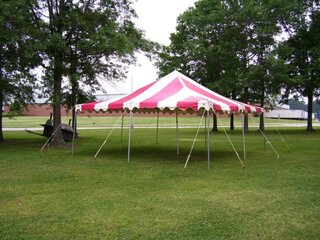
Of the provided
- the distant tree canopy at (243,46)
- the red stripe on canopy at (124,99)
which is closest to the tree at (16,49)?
the red stripe on canopy at (124,99)

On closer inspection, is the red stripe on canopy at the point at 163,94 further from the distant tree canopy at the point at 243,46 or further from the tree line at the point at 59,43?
the distant tree canopy at the point at 243,46

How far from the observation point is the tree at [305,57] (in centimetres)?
2728

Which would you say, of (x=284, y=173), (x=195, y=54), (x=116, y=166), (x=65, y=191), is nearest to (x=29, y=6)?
(x=116, y=166)

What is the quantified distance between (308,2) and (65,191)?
2620 cm

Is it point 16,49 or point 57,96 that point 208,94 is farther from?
point 16,49

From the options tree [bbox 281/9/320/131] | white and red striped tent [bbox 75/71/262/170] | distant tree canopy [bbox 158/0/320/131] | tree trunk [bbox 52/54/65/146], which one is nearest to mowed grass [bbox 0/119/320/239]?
white and red striped tent [bbox 75/71/262/170]

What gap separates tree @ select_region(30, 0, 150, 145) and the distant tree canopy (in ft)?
35.5

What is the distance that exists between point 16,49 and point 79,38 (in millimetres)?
2512

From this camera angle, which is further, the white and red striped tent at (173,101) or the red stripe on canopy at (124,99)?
the red stripe on canopy at (124,99)

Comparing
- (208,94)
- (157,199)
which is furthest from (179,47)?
(157,199)

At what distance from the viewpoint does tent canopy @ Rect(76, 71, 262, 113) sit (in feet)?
37.1

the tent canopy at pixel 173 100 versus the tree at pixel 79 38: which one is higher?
the tree at pixel 79 38

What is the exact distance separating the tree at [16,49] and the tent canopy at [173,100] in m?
3.19

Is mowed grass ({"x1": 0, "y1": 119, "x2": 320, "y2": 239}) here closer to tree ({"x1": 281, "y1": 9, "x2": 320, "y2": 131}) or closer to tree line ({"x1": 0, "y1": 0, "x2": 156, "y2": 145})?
tree line ({"x1": 0, "y1": 0, "x2": 156, "y2": 145})
